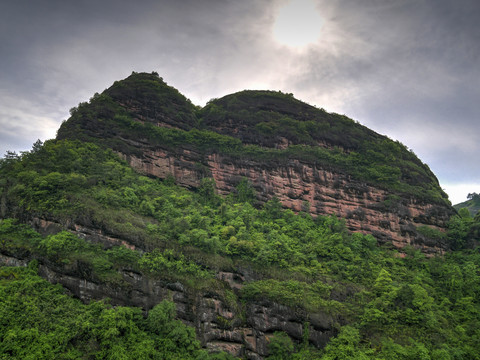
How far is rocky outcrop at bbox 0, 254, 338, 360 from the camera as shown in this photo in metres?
21.5

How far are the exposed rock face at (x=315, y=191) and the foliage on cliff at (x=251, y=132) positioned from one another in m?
1.30

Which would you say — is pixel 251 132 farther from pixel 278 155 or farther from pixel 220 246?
pixel 220 246

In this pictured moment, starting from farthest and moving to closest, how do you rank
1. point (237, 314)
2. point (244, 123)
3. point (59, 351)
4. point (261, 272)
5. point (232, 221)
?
point (244, 123) < point (232, 221) < point (261, 272) < point (237, 314) < point (59, 351)

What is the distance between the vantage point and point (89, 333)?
723 inches

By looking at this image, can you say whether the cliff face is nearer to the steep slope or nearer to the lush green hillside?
the steep slope

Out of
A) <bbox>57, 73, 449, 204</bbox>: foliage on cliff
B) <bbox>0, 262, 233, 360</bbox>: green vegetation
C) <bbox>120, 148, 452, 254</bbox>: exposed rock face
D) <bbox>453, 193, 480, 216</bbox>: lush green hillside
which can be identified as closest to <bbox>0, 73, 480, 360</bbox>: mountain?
<bbox>0, 262, 233, 360</bbox>: green vegetation

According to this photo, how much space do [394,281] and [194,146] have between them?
1234 inches

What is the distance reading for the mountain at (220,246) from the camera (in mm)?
20703

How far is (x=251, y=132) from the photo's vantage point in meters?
47.4

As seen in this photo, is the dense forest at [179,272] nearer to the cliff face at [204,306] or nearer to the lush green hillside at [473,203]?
the cliff face at [204,306]

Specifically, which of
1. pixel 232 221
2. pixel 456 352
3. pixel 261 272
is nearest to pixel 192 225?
pixel 232 221

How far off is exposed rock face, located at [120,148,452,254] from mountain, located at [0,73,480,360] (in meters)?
0.20

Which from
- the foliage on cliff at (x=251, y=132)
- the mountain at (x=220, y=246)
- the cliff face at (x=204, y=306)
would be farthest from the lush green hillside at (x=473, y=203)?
the cliff face at (x=204, y=306)

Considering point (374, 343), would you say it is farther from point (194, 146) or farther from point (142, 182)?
point (194, 146)
